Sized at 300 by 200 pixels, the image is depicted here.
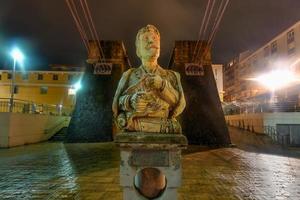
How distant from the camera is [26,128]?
662 inches

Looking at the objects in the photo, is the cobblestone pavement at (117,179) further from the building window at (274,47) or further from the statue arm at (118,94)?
the building window at (274,47)

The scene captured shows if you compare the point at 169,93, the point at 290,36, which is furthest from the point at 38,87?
the point at 169,93

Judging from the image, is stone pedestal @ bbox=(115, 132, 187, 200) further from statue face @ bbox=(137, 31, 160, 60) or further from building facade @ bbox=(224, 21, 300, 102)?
building facade @ bbox=(224, 21, 300, 102)

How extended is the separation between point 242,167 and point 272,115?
34.0 feet

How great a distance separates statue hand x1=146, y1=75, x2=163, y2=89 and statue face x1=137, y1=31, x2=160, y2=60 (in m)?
0.39

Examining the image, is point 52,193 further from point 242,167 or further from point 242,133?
point 242,133

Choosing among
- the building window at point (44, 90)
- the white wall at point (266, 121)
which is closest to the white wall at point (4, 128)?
the white wall at point (266, 121)

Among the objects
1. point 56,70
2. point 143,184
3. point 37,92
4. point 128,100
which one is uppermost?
point 56,70

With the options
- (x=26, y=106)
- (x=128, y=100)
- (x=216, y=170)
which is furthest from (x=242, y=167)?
(x=26, y=106)

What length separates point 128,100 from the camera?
3.54 metres

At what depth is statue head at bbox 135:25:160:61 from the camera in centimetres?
367

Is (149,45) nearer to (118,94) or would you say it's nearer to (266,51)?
(118,94)

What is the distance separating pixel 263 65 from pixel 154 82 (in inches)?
1750

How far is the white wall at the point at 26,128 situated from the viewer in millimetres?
14898
